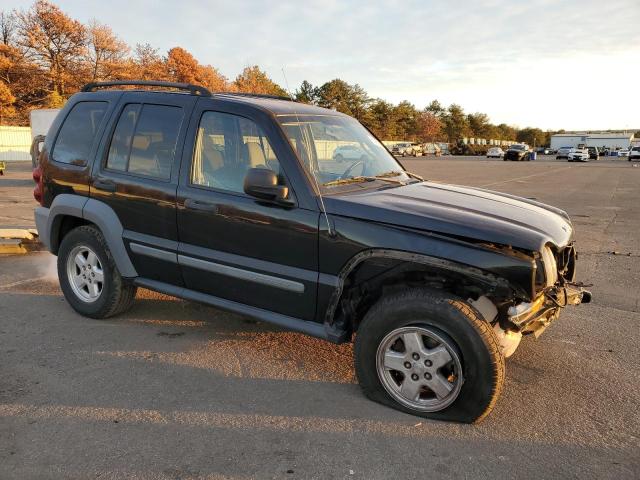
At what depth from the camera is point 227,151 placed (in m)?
3.78

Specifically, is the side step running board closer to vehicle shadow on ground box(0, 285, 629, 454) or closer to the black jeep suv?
the black jeep suv

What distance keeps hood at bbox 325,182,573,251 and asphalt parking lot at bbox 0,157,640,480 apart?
1082 mm

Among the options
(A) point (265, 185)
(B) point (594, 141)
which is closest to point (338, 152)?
(A) point (265, 185)

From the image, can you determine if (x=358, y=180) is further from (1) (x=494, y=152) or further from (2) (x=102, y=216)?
(1) (x=494, y=152)

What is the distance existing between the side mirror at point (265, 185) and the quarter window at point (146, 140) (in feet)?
3.19

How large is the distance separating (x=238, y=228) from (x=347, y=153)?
110 centimetres

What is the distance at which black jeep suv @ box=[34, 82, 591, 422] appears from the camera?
3.01 meters

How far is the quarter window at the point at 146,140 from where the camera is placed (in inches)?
159

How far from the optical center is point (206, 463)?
107 inches

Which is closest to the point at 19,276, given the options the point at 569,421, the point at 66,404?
the point at 66,404

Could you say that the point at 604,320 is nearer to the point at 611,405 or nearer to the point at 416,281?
the point at 611,405

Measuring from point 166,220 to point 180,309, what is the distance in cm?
129

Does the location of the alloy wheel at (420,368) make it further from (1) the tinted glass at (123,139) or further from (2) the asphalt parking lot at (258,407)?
(1) the tinted glass at (123,139)

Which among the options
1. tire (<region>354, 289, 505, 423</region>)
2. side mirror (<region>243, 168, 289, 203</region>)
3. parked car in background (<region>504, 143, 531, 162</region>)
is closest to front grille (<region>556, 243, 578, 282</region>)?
tire (<region>354, 289, 505, 423</region>)
